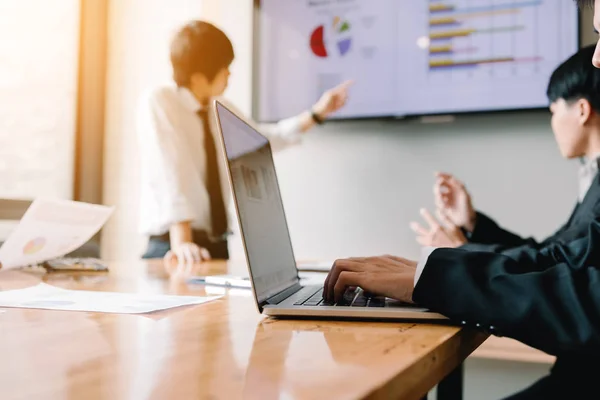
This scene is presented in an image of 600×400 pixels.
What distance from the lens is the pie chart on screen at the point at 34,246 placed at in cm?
112

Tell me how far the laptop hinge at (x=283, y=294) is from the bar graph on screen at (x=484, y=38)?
1.23 m

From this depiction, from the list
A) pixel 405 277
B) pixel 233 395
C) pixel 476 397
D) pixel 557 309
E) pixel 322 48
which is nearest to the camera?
pixel 233 395

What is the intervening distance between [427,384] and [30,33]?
7.42 feet

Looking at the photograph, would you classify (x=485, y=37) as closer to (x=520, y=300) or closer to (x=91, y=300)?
(x=520, y=300)

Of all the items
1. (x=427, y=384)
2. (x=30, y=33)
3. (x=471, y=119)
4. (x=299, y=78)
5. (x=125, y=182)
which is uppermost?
(x=30, y=33)

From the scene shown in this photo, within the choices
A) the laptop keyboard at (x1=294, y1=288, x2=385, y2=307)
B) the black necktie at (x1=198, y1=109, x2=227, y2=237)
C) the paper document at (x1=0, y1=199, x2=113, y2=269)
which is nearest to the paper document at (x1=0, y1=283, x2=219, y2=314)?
the laptop keyboard at (x1=294, y1=288, x2=385, y2=307)

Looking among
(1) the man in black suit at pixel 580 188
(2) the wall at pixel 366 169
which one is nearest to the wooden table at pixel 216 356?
(1) the man in black suit at pixel 580 188

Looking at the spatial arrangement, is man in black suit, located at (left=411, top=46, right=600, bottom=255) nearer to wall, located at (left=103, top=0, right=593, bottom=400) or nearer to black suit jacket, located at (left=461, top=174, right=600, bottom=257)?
black suit jacket, located at (left=461, top=174, right=600, bottom=257)

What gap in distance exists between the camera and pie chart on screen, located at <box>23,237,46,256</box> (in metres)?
1.12

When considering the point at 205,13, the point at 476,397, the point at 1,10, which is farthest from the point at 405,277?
the point at 1,10

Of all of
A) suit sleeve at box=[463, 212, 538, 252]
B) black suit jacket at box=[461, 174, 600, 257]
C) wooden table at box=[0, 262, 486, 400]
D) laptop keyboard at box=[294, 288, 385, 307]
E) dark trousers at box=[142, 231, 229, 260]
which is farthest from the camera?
dark trousers at box=[142, 231, 229, 260]

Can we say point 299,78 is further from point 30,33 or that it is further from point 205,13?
point 30,33

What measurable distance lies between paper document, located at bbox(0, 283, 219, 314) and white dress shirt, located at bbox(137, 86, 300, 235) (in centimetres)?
86

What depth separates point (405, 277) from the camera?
2.29ft
